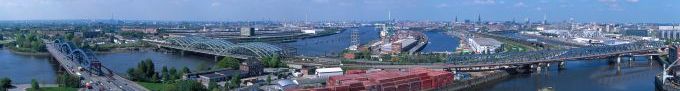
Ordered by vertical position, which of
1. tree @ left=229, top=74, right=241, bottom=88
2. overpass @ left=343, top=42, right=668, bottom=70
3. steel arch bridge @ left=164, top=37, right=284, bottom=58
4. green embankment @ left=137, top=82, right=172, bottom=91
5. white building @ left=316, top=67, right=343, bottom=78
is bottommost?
green embankment @ left=137, top=82, right=172, bottom=91

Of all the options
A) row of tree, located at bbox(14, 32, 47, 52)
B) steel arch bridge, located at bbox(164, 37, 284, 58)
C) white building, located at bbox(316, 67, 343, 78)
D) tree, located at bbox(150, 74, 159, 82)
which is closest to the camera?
tree, located at bbox(150, 74, 159, 82)

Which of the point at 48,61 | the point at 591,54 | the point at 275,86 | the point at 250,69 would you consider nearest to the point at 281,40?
the point at 48,61

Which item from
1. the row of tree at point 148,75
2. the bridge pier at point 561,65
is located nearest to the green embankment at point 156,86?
the row of tree at point 148,75

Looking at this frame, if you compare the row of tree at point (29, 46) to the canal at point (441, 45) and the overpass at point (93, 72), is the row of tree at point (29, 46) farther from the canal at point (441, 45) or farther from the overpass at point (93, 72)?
the canal at point (441, 45)

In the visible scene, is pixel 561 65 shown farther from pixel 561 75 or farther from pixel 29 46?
pixel 29 46

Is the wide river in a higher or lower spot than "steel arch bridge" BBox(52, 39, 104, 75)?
lower

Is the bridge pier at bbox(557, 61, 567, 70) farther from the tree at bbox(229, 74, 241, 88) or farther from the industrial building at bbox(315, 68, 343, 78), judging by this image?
the tree at bbox(229, 74, 241, 88)

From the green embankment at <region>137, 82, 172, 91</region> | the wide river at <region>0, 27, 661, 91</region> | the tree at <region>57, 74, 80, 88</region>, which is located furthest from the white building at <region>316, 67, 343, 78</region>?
the tree at <region>57, 74, 80, 88</region>
